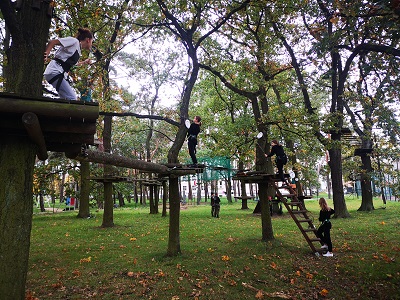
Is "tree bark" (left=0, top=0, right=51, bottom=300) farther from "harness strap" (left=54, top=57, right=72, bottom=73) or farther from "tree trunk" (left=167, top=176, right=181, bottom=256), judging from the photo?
"tree trunk" (left=167, top=176, right=181, bottom=256)

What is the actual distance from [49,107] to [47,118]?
15.3 inches

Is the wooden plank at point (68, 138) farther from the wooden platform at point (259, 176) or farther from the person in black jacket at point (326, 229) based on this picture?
the person in black jacket at point (326, 229)

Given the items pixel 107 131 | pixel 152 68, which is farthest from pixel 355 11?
pixel 152 68

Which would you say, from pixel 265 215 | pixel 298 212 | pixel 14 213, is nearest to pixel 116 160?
pixel 14 213

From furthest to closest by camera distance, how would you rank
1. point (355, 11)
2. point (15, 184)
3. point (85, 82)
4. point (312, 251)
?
point (85, 82), point (312, 251), point (355, 11), point (15, 184)

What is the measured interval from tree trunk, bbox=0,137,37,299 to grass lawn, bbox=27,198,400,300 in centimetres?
229

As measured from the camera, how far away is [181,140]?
29.9 feet

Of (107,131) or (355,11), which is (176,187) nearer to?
(355,11)

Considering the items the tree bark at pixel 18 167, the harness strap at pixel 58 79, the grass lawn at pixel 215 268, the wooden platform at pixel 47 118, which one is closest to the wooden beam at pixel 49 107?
the wooden platform at pixel 47 118

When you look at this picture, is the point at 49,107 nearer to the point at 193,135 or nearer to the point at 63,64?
the point at 63,64

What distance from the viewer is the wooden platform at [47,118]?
3500 mm

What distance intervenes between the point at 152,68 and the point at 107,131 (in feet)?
43.7

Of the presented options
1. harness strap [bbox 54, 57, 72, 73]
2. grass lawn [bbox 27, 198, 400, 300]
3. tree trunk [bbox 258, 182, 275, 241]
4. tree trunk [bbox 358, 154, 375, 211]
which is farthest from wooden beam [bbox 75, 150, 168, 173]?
tree trunk [bbox 358, 154, 375, 211]

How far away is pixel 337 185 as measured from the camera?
16516 mm
